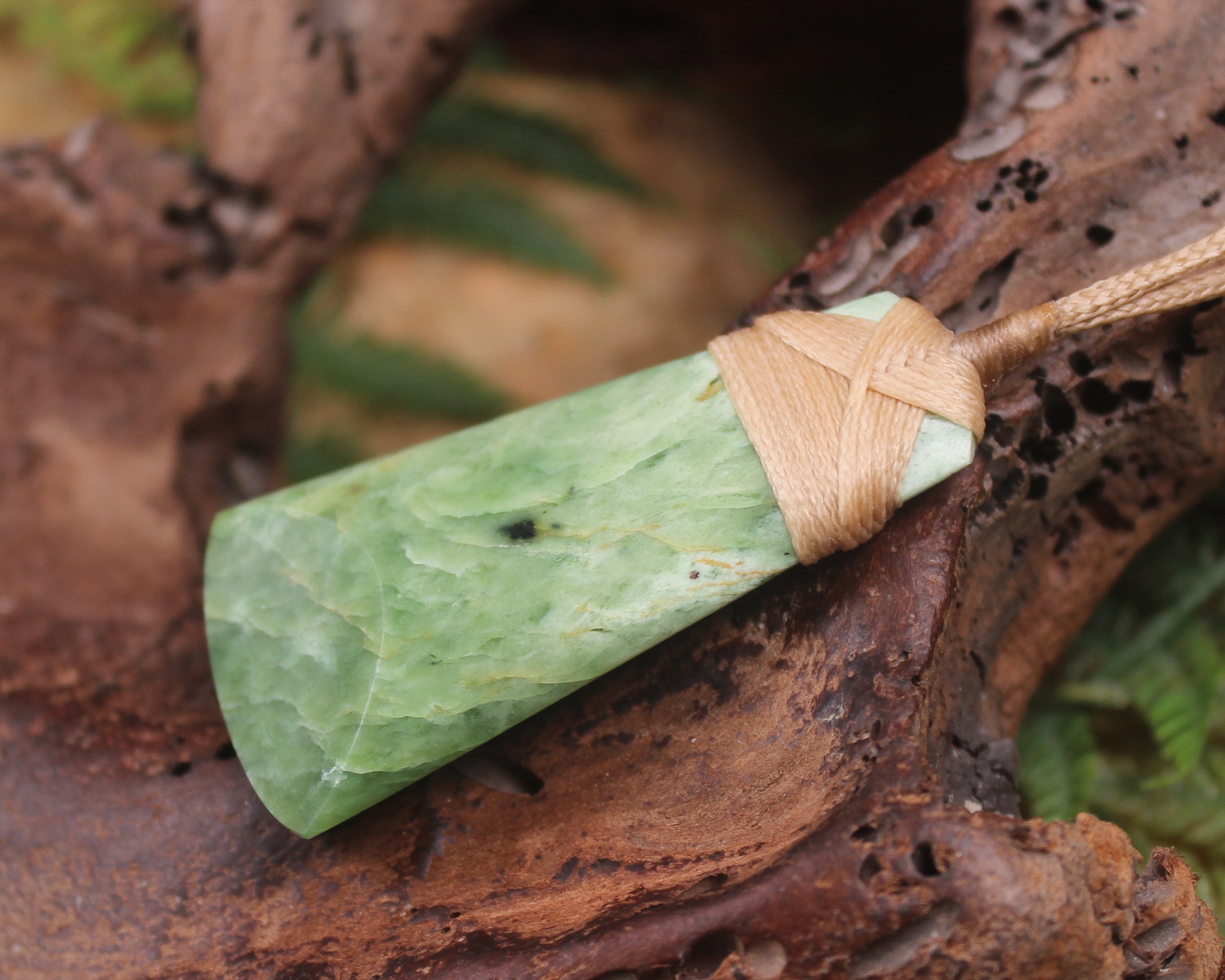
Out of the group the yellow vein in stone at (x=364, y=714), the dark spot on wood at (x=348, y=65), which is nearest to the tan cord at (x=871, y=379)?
the yellow vein in stone at (x=364, y=714)

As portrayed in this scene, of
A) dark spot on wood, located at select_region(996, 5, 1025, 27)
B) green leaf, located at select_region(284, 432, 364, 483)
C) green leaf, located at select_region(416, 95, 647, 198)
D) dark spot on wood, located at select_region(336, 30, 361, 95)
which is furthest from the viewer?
green leaf, located at select_region(416, 95, 647, 198)

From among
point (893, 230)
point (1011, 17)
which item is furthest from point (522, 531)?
point (1011, 17)

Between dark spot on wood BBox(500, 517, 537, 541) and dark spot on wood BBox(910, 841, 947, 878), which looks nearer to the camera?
dark spot on wood BBox(910, 841, 947, 878)

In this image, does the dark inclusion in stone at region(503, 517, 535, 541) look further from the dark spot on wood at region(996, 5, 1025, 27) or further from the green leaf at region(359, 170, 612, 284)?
the green leaf at region(359, 170, 612, 284)

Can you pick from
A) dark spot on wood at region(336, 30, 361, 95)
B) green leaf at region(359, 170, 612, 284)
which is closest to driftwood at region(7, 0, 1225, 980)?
dark spot on wood at region(336, 30, 361, 95)

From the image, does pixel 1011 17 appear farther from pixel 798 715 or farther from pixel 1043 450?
pixel 798 715

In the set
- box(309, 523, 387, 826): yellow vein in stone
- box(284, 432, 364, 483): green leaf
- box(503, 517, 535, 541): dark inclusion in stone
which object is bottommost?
box(284, 432, 364, 483): green leaf

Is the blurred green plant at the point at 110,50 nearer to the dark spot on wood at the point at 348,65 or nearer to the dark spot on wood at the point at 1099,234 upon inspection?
the dark spot on wood at the point at 348,65

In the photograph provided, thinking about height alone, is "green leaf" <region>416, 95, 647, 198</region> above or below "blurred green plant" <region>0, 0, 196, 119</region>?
above
